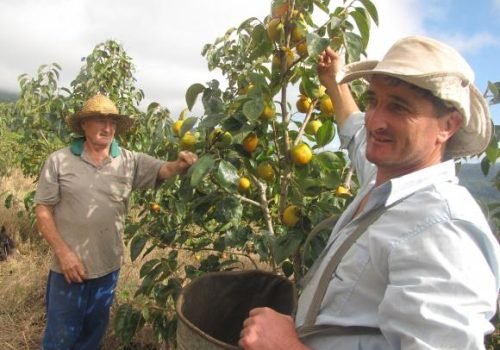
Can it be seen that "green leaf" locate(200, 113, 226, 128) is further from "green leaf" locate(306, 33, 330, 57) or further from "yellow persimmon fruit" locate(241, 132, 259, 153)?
"green leaf" locate(306, 33, 330, 57)

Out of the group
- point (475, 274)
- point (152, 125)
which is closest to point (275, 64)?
point (475, 274)

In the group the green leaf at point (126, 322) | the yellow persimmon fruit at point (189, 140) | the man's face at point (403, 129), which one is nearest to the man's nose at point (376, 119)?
the man's face at point (403, 129)

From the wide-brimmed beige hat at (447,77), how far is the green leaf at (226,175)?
549 mm

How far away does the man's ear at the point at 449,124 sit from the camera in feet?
3.19

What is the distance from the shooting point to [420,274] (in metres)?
0.75

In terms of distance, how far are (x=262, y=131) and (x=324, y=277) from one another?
766 mm

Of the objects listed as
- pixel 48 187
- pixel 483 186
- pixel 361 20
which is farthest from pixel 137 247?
pixel 483 186

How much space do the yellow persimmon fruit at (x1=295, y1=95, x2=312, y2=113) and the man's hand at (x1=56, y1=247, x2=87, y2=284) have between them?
1.30m

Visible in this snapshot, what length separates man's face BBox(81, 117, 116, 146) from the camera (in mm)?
Answer: 2258

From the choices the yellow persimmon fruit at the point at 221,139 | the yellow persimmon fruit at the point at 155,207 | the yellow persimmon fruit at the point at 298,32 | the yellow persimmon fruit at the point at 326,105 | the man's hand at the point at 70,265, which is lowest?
the man's hand at the point at 70,265

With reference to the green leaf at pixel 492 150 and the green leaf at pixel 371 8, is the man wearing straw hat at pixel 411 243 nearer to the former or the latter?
the green leaf at pixel 371 8

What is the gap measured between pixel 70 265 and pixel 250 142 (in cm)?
A: 115

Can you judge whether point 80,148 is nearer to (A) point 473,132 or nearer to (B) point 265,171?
(B) point 265,171

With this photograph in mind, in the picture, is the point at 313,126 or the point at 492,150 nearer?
the point at 492,150
